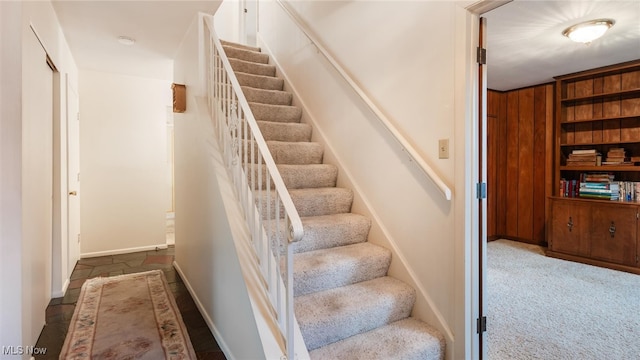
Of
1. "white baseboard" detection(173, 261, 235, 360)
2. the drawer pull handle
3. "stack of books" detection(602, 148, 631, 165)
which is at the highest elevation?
"stack of books" detection(602, 148, 631, 165)

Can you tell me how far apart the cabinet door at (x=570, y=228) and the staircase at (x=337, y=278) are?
311 cm

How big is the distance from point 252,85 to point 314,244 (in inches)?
83.0

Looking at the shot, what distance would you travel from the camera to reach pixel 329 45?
295cm

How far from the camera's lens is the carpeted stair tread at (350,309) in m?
1.64

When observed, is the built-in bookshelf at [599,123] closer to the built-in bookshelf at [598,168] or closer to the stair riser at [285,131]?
the built-in bookshelf at [598,168]

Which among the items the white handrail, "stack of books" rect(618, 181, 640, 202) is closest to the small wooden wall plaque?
the white handrail

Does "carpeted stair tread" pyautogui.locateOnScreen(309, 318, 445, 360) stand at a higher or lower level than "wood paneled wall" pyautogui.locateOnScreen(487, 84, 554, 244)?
lower

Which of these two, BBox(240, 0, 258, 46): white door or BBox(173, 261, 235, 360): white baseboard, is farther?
BBox(240, 0, 258, 46): white door

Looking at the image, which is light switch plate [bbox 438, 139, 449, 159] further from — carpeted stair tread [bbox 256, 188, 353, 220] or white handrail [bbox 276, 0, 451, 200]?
carpeted stair tread [bbox 256, 188, 353, 220]

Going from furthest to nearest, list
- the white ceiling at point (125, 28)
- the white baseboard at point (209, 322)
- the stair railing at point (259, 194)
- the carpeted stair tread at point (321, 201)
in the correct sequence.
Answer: the white ceiling at point (125, 28), the carpeted stair tread at point (321, 201), the white baseboard at point (209, 322), the stair railing at point (259, 194)

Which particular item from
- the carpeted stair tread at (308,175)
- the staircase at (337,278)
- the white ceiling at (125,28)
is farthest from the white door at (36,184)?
the carpeted stair tread at (308,175)

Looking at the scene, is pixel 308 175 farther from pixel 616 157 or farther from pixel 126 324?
pixel 616 157

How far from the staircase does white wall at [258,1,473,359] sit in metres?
0.12

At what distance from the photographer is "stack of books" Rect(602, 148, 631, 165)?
12.3 feet
